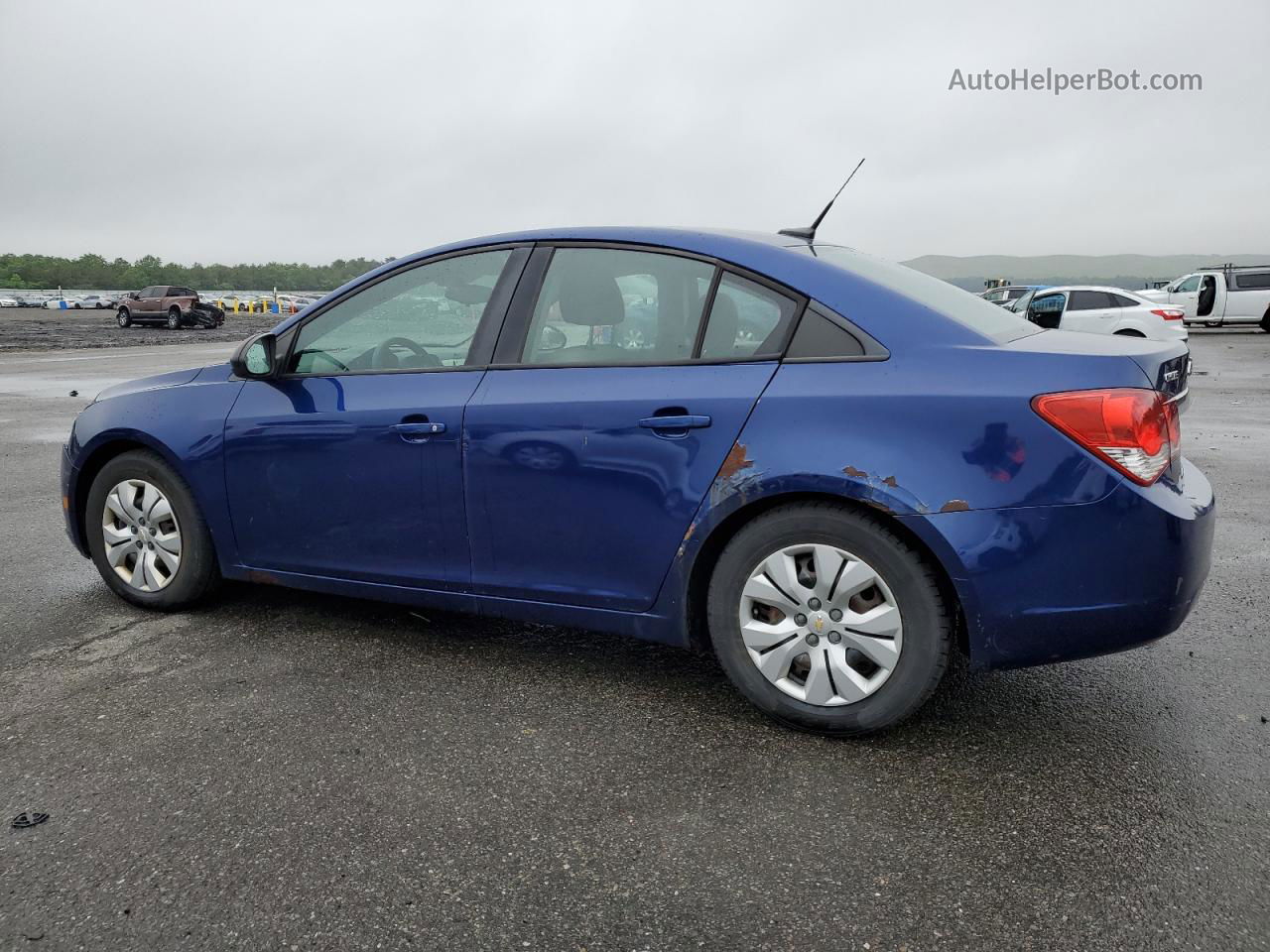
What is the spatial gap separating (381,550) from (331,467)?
366 mm

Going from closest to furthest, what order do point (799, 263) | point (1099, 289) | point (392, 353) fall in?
point (799, 263) < point (392, 353) < point (1099, 289)

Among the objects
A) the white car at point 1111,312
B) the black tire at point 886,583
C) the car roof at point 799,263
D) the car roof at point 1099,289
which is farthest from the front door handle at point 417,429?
the car roof at point 1099,289

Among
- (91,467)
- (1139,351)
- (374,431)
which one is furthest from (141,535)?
(1139,351)

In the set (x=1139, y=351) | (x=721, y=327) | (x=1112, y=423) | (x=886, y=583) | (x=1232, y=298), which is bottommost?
(x=1232, y=298)

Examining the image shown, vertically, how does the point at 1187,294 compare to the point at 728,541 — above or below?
below

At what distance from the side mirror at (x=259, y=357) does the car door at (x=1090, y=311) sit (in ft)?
68.2

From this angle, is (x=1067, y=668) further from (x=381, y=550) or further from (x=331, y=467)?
(x=331, y=467)

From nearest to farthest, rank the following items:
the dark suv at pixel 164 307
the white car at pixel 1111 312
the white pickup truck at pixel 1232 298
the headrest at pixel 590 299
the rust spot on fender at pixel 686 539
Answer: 1. the rust spot on fender at pixel 686 539
2. the headrest at pixel 590 299
3. the white car at pixel 1111 312
4. the white pickup truck at pixel 1232 298
5. the dark suv at pixel 164 307

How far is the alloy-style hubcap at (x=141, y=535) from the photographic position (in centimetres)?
421

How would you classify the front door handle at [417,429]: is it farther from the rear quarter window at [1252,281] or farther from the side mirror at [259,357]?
the rear quarter window at [1252,281]

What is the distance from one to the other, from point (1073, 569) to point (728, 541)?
984 mm

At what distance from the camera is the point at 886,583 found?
2900 mm

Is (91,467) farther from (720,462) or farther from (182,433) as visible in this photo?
(720,462)

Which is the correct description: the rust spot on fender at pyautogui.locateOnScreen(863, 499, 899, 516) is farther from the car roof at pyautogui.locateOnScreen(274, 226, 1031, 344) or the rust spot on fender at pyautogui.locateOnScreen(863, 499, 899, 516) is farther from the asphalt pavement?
the asphalt pavement
